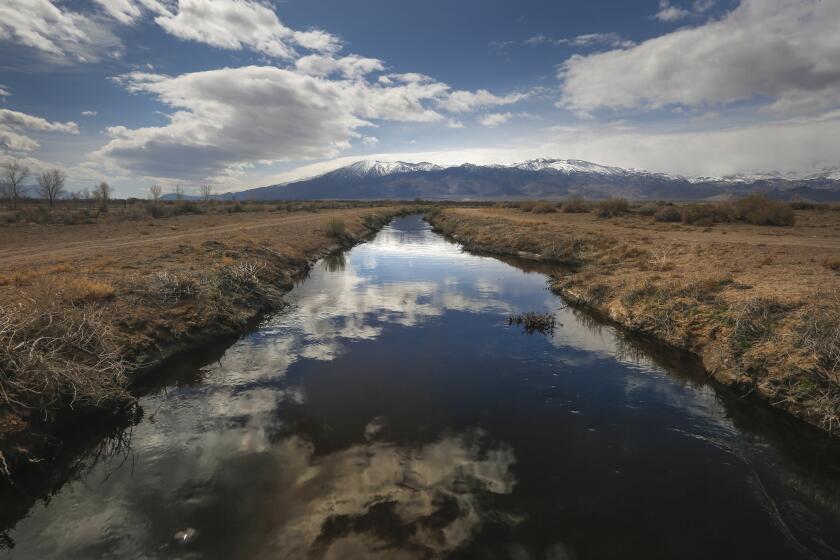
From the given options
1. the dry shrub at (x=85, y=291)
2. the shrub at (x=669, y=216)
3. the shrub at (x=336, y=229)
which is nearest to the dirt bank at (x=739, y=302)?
the shrub at (x=669, y=216)

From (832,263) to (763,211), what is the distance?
34273mm

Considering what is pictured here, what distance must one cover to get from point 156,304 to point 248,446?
1000cm

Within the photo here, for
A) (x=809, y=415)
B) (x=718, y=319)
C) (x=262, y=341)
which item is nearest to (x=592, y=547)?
(x=809, y=415)

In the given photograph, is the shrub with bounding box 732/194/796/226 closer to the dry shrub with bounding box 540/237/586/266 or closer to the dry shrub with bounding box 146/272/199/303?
the dry shrub with bounding box 540/237/586/266

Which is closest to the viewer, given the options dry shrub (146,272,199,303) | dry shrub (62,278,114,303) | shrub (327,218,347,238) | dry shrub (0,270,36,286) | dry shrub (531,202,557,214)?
dry shrub (62,278,114,303)

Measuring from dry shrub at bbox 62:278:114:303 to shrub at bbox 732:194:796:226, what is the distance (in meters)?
62.6

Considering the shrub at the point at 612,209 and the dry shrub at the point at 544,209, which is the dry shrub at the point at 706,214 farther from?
the dry shrub at the point at 544,209

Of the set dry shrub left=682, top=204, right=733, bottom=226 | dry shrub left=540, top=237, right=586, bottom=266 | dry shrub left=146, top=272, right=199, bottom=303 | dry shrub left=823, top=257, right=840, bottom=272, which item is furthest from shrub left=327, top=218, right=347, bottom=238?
dry shrub left=682, top=204, right=733, bottom=226

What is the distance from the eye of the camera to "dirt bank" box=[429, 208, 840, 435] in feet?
38.0

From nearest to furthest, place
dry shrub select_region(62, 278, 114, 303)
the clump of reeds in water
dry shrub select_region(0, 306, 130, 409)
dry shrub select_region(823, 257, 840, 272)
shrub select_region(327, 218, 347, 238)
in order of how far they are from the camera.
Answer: dry shrub select_region(0, 306, 130, 409) < dry shrub select_region(62, 278, 114, 303) < the clump of reeds in water < dry shrub select_region(823, 257, 840, 272) < shrub select_region(327, 218, 347, 238)

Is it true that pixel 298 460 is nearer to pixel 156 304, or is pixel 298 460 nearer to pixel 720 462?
pixel 720 462

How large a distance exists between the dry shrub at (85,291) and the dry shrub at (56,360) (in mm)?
2377

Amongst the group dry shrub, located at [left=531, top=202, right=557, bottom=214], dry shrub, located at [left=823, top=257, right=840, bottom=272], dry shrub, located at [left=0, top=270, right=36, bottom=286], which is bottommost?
dry shrub, located at [left=823, top=257, right=840, bottom=272]

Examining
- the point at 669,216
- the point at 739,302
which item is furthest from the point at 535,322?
the point at 669,216
